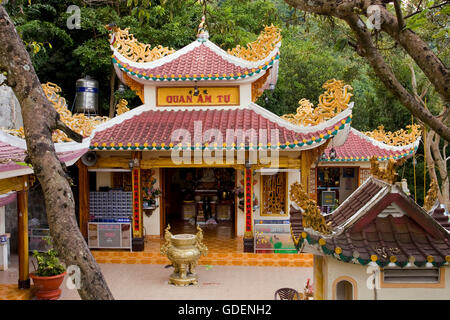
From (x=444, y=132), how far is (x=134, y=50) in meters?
9.55

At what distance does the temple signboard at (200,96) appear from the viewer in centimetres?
1137

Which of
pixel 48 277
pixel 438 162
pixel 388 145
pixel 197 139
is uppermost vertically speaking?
pixel 197 139

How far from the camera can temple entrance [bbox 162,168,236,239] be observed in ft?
44.9

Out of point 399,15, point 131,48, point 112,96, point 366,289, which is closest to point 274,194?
point 131,48

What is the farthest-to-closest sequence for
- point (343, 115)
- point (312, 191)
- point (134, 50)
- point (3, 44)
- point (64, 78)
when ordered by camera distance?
point (64, 78) → point (312, 191) → point (134, 50) → point (343, 115) → point (3, 44)

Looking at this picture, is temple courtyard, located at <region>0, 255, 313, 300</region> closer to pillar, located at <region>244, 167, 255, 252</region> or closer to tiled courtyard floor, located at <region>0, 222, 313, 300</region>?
tiled courtyard floor, located at <region>0, 222, 313, 300</region>

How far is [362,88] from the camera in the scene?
27.0 m

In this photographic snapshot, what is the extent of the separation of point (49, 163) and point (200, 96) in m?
8.86

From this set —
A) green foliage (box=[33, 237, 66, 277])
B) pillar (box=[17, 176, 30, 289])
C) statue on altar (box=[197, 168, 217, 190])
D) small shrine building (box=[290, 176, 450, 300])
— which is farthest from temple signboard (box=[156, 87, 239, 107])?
small shrine building (box=[290, 176, 450, 300])

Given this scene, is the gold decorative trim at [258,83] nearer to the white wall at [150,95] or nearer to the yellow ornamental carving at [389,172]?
the white wall at [150,95]

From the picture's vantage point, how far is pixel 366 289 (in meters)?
4.04

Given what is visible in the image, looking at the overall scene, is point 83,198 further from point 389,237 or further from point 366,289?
point 389,237
